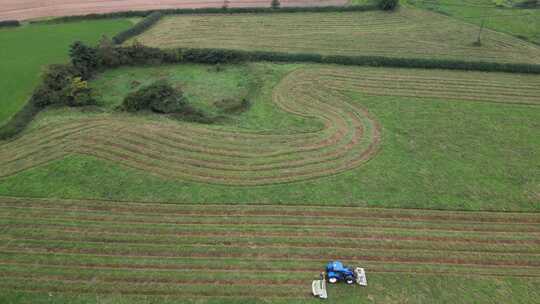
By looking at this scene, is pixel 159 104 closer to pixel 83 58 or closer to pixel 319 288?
pixel 83 58

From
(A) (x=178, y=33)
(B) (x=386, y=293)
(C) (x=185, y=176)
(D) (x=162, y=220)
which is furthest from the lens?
(A) (x=178, y=33)

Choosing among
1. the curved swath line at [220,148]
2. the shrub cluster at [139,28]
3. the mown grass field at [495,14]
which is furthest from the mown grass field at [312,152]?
the mown grass field at [495,14]

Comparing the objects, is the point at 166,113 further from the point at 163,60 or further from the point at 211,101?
the point at 163,60

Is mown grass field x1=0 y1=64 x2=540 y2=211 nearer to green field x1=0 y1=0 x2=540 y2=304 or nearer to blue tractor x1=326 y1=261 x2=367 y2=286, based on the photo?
green field x1=0 y1=0 x2=540 y2=304

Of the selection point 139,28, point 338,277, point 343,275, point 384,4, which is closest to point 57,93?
point 139,28

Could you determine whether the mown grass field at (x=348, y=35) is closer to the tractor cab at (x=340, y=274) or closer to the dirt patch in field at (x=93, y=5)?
the dirt patch in field at (x=93, y=5)

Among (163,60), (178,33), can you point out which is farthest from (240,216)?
(178,33)

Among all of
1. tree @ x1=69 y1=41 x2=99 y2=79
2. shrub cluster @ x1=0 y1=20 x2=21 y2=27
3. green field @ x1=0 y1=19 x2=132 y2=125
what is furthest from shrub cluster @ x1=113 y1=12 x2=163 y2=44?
shrub cluster @ x1=0 y1=20 x2=21 y2=27
